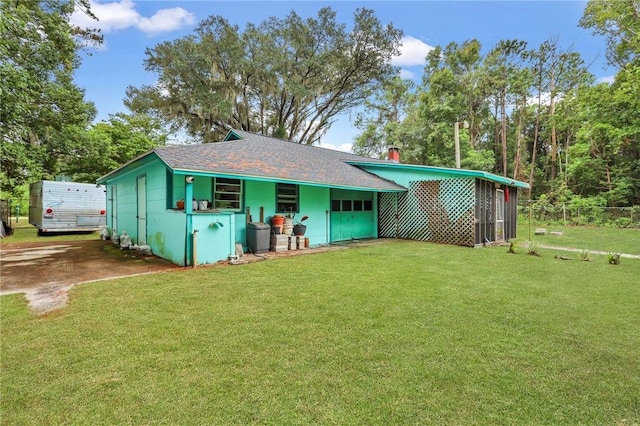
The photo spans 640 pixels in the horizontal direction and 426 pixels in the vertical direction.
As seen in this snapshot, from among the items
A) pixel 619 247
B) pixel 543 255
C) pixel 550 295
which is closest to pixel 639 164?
pixel 619 247

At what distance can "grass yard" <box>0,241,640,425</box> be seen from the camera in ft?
6.54

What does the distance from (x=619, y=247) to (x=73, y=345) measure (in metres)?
13.8

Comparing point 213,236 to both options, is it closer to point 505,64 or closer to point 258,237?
point 258,237

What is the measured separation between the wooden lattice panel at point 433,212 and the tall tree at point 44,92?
1289 centimetres

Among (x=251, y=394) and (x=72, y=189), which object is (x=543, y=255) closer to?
(x=251, y=394)

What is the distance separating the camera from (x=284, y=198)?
9133mm

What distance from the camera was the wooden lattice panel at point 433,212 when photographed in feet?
31.9

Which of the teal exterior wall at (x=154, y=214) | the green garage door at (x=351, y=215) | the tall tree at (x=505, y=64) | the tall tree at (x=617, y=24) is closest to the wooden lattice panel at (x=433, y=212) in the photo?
the green garage door at (x=351, y=215)

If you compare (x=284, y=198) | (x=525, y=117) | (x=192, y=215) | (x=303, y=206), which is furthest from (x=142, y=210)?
(x=525, y=117)

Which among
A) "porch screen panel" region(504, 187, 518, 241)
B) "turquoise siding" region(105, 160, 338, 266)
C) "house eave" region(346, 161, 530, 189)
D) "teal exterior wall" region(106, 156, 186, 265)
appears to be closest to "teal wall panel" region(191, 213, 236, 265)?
"turquoise siding" region(105, 160, 338, 266)

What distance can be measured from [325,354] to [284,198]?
674cm

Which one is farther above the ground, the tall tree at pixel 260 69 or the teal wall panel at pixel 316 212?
the tall tree at pixel 260 69

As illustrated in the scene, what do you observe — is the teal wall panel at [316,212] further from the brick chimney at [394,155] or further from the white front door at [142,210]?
the brick chimney at [394,155]

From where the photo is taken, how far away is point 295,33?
19547 mm
